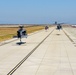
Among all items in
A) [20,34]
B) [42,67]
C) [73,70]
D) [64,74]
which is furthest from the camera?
[20,34]

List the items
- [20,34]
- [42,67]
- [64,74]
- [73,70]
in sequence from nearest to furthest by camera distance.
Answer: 1. [64,74]
2. [73,70]
3. [42,67]
4. [20,34]

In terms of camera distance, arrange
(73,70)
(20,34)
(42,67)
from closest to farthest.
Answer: (73,70), (42,67), (20,34)

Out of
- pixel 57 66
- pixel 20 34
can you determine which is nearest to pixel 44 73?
pixel 57 66

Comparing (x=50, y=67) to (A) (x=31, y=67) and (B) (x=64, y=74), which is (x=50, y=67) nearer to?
(A) (x=31, y=67)

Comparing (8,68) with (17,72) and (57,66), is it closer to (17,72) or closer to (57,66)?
(17,72)

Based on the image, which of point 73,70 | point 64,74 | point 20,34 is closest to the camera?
point 64,74

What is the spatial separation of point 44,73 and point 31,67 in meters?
1.84

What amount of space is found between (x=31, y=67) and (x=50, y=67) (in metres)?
0.87

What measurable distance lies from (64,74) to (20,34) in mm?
19840

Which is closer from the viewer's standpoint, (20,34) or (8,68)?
(8,68)

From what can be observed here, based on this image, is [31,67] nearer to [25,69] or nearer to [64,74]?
[25,69]

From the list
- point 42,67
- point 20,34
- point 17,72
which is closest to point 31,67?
point 42,67

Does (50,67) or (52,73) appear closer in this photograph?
(52,73)

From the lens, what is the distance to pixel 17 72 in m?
12.6
